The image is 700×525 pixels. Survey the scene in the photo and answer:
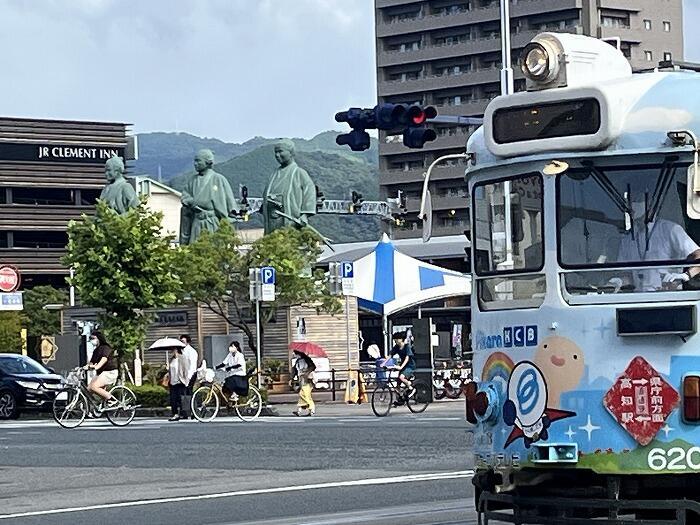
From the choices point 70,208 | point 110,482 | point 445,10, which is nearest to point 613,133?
point 110,482

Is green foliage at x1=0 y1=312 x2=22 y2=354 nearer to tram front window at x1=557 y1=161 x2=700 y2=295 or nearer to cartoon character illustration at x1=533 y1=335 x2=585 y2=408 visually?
cartoon character illustration at x1=533 y1=335 x2=585 y2=408

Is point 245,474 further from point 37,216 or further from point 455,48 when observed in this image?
point 455,48

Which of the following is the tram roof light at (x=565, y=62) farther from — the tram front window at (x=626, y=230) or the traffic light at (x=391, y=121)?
the traffic light at (x=391, y=121)

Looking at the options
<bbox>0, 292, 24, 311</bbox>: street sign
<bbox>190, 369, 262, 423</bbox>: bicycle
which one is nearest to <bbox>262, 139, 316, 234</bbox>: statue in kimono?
<bbox>0, 292, 24, 311</bbox>: street sign

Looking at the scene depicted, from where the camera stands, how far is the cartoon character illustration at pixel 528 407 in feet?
31.8

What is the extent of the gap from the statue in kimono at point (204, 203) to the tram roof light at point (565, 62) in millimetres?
47326

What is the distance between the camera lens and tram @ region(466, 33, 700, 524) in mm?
9328

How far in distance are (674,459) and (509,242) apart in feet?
5.88

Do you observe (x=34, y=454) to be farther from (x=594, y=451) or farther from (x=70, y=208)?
(x=70, y=208)

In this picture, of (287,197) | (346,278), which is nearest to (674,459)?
(346,278)

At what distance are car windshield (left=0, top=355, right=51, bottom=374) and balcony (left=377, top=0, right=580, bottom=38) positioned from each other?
3498 inches

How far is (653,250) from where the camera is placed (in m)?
9.41

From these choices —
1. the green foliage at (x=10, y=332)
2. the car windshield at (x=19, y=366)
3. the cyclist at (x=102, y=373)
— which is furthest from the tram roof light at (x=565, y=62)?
the green foliage at (x=10, y=332)

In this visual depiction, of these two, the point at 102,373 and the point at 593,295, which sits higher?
the point at 593,295
